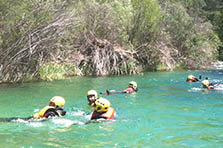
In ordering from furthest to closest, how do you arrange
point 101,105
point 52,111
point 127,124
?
1. point 52,111
2. point 101,105
3. point 127,124

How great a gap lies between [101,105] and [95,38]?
19.5 metres

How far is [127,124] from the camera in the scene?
394 inches

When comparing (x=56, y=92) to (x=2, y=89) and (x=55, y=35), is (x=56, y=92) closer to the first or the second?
(x=2, y=89)

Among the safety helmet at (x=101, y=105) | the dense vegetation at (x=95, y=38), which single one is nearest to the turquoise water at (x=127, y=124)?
the safety helmet at (x=101, y=105)

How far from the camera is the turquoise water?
318 inches

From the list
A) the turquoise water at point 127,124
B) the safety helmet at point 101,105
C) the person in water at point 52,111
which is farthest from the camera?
the person in water at point 52,111

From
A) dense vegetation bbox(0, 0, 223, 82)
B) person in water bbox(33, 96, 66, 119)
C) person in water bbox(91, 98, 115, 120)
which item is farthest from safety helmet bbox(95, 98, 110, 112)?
dense vegetation bbox(0, 0, 223, 82)

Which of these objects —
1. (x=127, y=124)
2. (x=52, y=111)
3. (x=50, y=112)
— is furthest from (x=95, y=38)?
(x=127, y=124)

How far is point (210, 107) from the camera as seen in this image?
1291cm

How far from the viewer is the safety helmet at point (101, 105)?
10164 mm

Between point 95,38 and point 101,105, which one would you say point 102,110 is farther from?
point 95,38

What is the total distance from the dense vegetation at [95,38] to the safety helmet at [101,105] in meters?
10.8

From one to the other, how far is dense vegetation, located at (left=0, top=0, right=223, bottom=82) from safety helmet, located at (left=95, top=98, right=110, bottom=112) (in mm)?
10758

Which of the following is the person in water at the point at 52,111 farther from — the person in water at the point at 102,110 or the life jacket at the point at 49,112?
the person in water at the point at 102,110
